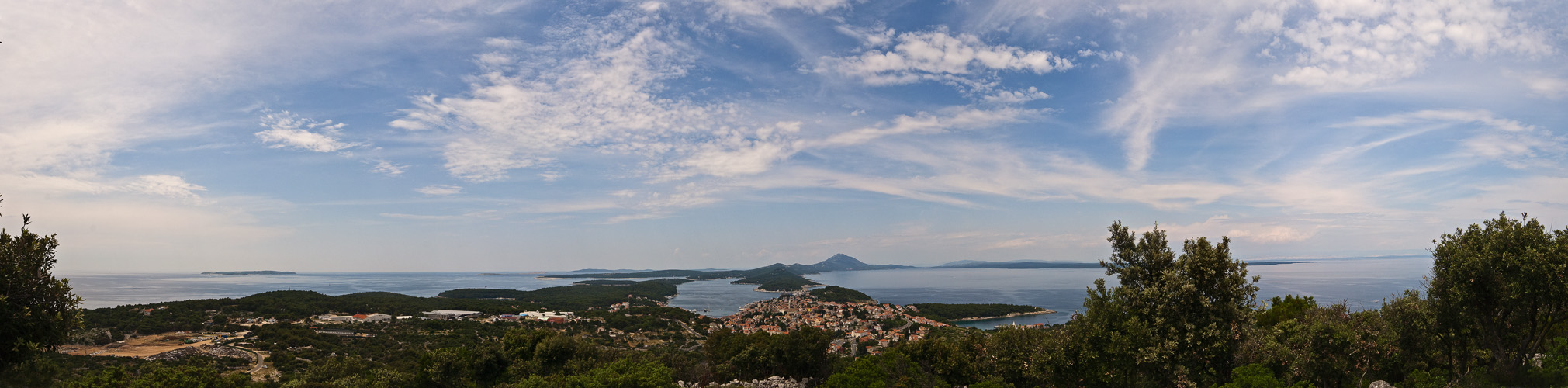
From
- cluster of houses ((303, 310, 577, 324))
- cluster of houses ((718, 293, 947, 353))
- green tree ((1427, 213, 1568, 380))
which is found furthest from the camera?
cluster of houses ((718, 293, 947, 353))

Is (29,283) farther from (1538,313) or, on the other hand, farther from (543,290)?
(543,290)

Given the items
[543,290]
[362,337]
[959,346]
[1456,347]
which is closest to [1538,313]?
[1456,347]

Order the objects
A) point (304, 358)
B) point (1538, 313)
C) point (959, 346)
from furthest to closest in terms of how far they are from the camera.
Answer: point (304, 358), point (959, 346), point (1538, 313)

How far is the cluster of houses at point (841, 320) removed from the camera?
55678mm

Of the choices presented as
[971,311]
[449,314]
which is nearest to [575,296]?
[449,314]

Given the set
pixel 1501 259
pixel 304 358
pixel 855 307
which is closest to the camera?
pixel 1501 259

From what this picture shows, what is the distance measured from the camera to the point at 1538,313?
12680mm

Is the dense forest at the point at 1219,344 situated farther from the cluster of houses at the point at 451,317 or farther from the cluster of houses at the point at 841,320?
the cluster of houses at the point at 451,317

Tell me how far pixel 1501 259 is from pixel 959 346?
1357cm

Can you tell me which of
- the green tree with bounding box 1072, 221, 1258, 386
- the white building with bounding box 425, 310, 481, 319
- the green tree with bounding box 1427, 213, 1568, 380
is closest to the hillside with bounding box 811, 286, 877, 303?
the white building with bounding box 425, 310, 481, 319

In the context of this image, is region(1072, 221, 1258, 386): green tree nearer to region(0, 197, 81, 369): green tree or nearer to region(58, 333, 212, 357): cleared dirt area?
region(0, 197, 81, 369): green tree

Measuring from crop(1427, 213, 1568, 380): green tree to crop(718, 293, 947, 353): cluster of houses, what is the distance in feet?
110

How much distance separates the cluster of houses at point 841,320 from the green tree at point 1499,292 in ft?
110

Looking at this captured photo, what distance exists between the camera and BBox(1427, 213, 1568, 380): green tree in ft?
36.7
